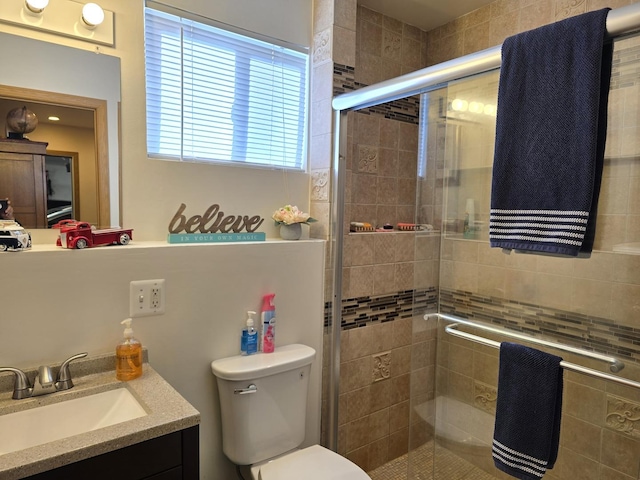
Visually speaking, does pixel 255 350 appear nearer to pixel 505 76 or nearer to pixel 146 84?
pixel 146 84

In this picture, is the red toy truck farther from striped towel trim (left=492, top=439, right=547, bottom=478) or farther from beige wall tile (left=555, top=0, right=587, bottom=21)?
beige wall tile (left=555, top=0, right=587, bottom=21)

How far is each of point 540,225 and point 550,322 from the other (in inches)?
25.2

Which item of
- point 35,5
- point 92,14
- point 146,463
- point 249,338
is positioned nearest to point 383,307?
Result: point 249,338

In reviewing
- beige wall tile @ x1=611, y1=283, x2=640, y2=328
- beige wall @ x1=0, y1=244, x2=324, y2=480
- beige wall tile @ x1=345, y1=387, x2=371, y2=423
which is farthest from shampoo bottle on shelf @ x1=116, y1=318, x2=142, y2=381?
beige wall tile @ x1=611, y1=283, x2=640, y2=328

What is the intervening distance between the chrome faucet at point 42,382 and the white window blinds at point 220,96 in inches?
Result: 34.2

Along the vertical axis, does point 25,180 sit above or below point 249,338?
above

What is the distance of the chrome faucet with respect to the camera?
123 centimetres

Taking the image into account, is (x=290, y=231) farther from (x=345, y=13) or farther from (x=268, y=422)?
(x=345, y=13)

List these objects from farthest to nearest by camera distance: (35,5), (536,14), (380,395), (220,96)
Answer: (380,395), (536,14), (220,96), (35,5)

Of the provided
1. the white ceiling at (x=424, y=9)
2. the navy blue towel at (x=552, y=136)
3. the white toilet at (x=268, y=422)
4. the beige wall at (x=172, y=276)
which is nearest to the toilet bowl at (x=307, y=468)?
the white toilet at (x=268, y=422)

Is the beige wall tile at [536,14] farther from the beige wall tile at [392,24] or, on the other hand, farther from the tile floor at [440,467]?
the tile floor at [440,467]

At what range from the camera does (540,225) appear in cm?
119

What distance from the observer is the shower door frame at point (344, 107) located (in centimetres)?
137

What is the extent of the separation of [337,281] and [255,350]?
52cm
